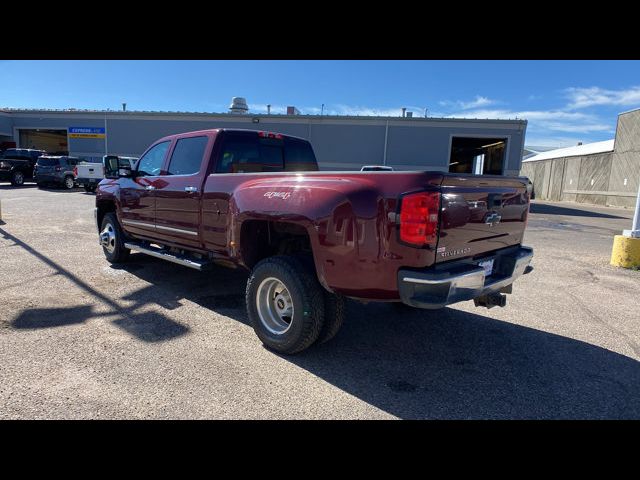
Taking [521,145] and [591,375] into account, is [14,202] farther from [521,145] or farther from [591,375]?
[521,145]

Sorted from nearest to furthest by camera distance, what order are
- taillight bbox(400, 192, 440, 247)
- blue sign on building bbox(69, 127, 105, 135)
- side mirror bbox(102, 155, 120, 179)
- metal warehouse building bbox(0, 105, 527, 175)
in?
1. taillight bbox(400, 192, 440, 247)
2. side mirror bbox(102, 155, 120, 179)
3. metal warehouse building bbox(0, 105, 527, 175)
4. blue sign on building bbox(69, 127, 105, 135)

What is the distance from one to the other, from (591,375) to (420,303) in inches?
68.6

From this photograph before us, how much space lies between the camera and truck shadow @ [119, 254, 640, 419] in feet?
9.21

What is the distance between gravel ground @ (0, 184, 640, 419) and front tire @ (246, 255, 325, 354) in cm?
18

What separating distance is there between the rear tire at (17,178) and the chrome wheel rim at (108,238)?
20.9 m

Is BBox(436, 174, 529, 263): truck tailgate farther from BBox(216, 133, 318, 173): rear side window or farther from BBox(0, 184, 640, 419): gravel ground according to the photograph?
BBox(216, 133, 318, 173): rear side window

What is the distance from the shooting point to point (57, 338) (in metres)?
3.69

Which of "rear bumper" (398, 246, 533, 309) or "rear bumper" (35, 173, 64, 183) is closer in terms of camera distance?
"rear bumper" (398, 246, 533, 309)

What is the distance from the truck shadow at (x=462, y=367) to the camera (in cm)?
281

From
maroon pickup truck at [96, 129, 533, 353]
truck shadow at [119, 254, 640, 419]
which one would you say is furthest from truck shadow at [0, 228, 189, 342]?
maroon pickup truck at [96, 129, 533, 353]

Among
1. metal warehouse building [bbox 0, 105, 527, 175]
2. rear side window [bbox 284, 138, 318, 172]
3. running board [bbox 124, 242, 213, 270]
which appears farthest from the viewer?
metal warehouse building [bbox 0, 105, 527, 175]

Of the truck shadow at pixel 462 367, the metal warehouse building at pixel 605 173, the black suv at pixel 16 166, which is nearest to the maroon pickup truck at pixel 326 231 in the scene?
the truck shadow at pixel 462 367

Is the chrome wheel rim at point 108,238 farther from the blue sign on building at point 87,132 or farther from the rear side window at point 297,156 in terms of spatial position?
the blue sign on building at point 87,132
